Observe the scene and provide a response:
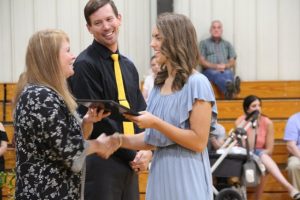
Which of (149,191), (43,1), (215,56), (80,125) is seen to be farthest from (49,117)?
(43,1)

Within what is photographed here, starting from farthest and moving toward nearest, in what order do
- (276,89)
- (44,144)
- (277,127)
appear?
(276,89), (277,127), (44,144)

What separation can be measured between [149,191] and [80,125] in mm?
453

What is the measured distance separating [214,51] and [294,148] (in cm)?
208

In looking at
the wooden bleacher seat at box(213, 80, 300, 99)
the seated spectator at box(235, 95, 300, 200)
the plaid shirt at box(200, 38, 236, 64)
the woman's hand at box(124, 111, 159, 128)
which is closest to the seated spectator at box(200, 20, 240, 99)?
the plaid shirt at box(200, 38, 236, 64)

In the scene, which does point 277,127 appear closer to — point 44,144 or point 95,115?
point 95,115

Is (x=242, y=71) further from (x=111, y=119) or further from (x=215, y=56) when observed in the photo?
(x=111, y=119)

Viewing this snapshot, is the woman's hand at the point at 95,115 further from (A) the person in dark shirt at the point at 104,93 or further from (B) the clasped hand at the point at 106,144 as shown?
(A) the person in dark shirt at the point at 104,93

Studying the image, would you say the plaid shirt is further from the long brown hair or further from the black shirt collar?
the long brown hair

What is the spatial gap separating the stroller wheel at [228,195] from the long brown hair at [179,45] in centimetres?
359

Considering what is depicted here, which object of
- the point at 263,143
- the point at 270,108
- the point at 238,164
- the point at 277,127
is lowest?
the point at 238,164

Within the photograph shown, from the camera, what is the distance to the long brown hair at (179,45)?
277 cm

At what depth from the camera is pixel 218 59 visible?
8.62 metres

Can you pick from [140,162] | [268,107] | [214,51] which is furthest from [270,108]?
[140,162]

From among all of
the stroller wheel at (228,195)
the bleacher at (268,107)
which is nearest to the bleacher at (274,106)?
the bleacher at (268,107)
